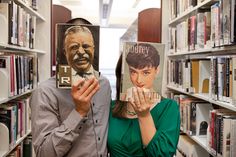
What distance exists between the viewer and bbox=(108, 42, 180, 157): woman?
48.1 inches

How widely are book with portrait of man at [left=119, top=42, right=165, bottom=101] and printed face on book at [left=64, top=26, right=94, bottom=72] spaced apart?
0.17 meters

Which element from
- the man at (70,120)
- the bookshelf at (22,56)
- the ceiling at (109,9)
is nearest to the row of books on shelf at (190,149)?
the bookshelf at (22,56)

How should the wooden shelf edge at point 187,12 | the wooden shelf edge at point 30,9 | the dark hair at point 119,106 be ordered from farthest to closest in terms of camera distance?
the wooden shelf edge at point 30,9, the wooden shelf edge at point 187,12, the dark hair at point 119,106

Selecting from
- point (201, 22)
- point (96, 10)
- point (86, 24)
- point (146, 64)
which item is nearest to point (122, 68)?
point (146, 64)

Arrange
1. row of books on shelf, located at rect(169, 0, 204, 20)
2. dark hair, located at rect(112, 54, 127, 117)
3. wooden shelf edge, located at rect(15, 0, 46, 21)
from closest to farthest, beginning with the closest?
1. dark hair, located at rect(112, 54, 127, 117)
2. wooden shelf edge, located at rect(15, 0, 46, 21)
3. row of books on shelf, located at rect(169, 0, 204, 20)

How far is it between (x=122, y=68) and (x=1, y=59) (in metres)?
1.27

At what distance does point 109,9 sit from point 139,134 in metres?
6.15

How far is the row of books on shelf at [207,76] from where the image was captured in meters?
1.97

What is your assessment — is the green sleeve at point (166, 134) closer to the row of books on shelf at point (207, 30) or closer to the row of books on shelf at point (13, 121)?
the row of books on shelf at point (207, 30)

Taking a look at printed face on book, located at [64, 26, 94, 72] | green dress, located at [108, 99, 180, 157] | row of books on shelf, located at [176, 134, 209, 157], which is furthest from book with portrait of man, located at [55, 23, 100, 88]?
row of books on shelf, located at [176, 134, 209, 157]

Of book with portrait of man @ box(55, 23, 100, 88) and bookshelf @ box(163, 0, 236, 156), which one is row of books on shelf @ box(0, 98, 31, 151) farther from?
bookshelf @ box(163, 0, 236, 156)

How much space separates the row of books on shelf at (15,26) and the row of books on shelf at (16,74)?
0.41 ft

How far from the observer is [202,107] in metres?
2.71

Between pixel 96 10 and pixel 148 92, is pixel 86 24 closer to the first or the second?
pixel 148 92
